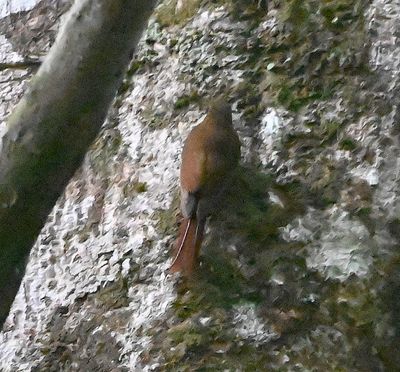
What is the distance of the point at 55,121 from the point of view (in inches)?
30.2

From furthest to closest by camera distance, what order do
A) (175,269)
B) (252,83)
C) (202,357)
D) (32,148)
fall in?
(252,83), (175,269), (202,357), (32,148)

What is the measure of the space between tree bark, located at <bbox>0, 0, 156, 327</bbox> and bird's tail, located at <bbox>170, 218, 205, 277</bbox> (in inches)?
23.7

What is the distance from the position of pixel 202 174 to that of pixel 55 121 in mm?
697

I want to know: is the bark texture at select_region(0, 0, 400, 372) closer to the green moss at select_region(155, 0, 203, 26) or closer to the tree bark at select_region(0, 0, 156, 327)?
the green moss at select_region(155, 0, 203, 26)

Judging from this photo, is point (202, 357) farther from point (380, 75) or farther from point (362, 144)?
point (380, 75)

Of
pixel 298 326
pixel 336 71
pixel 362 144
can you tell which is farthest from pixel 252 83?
pixel 298 326

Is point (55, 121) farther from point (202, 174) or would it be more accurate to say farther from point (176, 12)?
point (176, 12)

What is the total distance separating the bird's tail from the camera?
4.52 feet

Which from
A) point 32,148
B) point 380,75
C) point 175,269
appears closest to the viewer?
point 32,148

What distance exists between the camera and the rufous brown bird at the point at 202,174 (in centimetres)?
139

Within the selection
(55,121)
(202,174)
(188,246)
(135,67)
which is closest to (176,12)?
(135,67)

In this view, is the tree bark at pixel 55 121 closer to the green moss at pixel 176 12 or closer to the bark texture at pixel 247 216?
the bark texture at pixel 247 216

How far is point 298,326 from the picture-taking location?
1.28 meters

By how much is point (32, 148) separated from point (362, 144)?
33.3 inches
